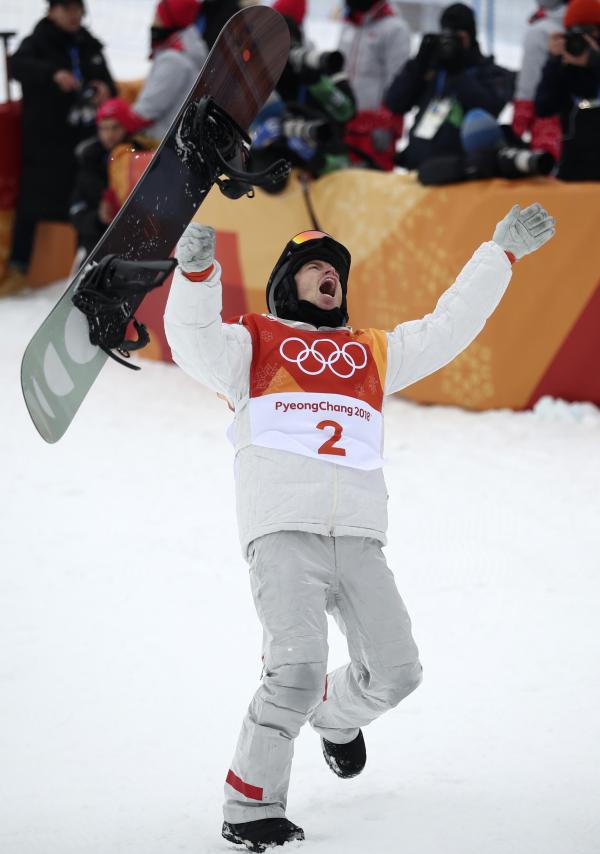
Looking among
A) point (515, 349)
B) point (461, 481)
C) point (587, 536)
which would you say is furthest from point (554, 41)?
point (587, 536)

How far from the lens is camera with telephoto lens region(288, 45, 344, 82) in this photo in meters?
6.62

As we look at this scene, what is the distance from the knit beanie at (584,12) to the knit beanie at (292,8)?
5.96 feet

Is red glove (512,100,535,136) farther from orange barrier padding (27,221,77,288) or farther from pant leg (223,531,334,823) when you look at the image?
pant leg (223,531,334,823)

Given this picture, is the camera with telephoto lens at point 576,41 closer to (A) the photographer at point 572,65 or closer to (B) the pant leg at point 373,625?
(A) the photographer at point 572,65

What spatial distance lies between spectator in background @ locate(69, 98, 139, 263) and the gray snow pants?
16.4 feet

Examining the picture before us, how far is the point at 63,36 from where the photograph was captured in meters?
8.70

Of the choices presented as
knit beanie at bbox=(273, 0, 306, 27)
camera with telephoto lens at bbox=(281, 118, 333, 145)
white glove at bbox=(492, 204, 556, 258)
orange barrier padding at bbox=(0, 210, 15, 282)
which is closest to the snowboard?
white glove at bbox=(492, 204, 556, 258)

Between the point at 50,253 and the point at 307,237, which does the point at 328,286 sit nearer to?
the point at 307,237

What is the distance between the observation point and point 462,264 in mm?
6164

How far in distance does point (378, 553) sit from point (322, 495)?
0.71 ft

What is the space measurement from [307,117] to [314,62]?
0.29m

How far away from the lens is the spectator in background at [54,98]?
861 centimetres

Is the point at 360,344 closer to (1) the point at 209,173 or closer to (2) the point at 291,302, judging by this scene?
(2) the point at 291,302

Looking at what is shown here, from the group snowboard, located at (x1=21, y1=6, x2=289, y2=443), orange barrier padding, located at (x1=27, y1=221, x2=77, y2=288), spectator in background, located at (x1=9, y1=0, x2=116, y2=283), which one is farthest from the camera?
orange barrier padding, located at (x1=27, y1=221, x2=77, y2=288)
